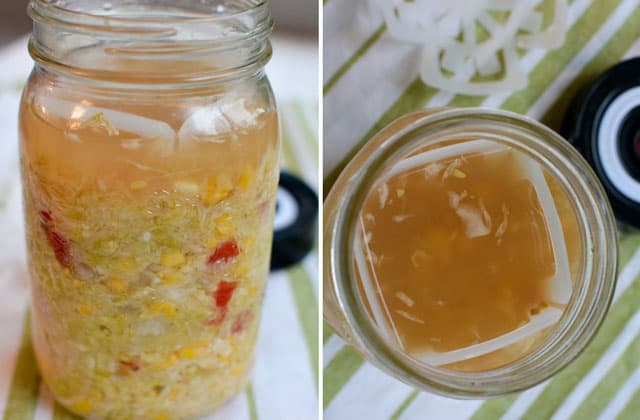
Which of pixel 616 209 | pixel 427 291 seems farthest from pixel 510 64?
pixel 427 291

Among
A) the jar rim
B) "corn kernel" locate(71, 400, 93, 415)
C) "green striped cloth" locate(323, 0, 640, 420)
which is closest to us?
the jar rim

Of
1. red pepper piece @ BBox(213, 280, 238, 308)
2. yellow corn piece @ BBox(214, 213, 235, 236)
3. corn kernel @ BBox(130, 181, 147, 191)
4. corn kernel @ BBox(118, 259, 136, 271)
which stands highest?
corn kernel @ BBox(130, 181, 147, 191)

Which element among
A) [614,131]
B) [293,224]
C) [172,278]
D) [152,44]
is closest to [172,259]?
[172,278]

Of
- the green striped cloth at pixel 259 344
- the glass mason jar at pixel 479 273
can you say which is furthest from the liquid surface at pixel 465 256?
the green striped cloth at pixel 259 344

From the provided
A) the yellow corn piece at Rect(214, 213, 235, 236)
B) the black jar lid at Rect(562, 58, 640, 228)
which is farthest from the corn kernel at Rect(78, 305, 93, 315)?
the black jar lid at Rect(562, 58, 640, 228)

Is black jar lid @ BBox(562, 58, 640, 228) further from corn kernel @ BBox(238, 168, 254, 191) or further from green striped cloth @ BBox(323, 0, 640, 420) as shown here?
corn kernel @ BBox(238, 168, 254, 191)

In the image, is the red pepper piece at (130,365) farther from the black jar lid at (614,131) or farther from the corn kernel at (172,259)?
the black jar lid at (614,131)

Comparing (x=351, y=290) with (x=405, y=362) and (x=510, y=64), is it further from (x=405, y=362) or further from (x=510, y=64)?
(x=510, y=64)
